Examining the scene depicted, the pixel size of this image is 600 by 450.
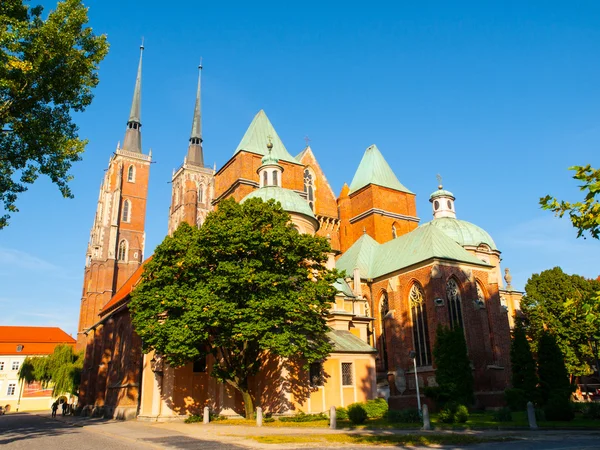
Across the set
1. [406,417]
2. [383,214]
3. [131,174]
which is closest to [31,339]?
[131,174]

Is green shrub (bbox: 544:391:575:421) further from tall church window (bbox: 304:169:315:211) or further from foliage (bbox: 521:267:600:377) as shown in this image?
tall church window (bbox: 304:169:315:211)

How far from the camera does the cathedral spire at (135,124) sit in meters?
86.9

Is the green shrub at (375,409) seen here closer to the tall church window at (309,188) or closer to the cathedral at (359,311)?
the cathedral at (359,311)

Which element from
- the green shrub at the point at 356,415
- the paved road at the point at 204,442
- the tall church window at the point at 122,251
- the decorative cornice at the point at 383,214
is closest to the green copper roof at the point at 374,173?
the decorative cornice at the point at 383,214

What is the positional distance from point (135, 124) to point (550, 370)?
262 feet

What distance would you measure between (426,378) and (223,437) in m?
18.4

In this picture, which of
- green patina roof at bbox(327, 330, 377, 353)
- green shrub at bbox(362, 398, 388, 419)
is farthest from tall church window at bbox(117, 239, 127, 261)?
green shrub at bbox(362, 398, 388, 419)

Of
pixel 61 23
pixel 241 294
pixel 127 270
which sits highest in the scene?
pixel 127 270

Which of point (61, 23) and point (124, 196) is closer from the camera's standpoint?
point (61, 23)

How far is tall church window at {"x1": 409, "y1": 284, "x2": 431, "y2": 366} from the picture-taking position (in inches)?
1281

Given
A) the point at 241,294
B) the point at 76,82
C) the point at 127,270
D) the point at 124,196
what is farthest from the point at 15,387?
the point at 76,82

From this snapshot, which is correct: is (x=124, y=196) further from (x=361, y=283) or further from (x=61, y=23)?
(x=61, y=23)

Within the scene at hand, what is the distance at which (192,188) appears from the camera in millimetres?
91812

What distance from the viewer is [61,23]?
15984 mm
